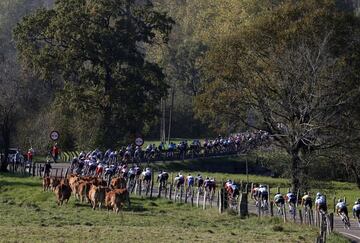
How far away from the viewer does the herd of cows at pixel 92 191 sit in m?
37.7

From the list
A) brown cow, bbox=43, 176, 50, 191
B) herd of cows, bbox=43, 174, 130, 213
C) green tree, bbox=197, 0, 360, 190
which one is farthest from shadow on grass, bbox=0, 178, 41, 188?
green tree, bbox=197, 0, 360, 190

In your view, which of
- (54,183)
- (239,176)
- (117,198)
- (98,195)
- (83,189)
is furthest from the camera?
(239,176)

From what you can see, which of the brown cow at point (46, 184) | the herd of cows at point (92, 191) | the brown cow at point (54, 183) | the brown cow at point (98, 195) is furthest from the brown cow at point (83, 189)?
the brown cow at point (46, 184)

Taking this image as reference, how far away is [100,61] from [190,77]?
116 feet

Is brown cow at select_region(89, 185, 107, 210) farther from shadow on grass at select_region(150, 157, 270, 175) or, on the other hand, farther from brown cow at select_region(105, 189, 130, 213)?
shadow on grass at select_region(150, 157, 270, 175)

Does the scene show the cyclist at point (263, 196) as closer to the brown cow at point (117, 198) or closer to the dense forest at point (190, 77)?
the brown cow at point (117, 198)

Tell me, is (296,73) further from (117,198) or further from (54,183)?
(117,198)

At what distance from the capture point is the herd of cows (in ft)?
124

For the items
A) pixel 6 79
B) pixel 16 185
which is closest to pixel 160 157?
pixel 6 79

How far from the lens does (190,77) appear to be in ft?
344

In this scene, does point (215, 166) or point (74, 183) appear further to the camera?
point (215, 166)

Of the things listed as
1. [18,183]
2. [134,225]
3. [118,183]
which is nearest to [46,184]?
[18,183]

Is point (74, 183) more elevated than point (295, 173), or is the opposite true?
point (295, 173)

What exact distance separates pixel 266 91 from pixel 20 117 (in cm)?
3638
